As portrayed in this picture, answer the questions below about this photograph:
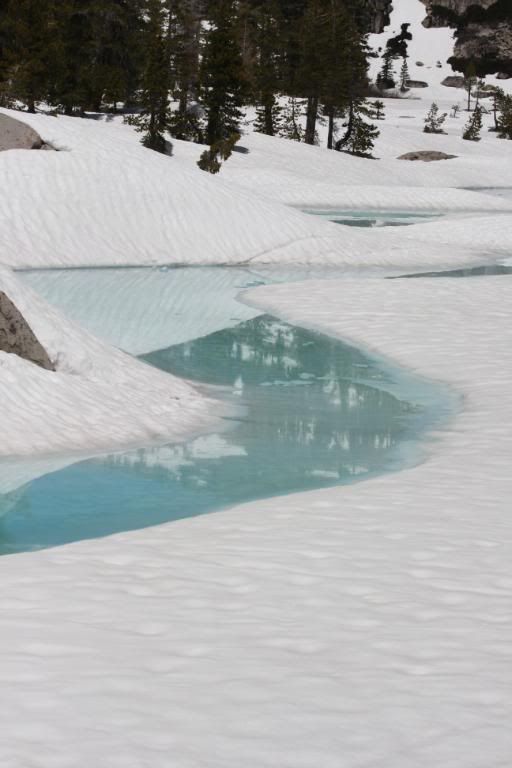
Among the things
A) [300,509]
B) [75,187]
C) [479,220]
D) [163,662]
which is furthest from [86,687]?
[479,220]

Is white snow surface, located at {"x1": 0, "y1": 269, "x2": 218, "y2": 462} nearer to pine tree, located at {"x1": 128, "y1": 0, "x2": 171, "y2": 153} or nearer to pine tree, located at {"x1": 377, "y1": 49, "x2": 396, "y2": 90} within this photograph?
pine tree, located at {"x1": 128, "y1": 0, "x2": 171, "y2": 153}

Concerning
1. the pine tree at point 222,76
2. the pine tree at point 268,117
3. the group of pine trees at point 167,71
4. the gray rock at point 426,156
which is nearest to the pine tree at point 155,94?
the group of pine trees at point 167,71

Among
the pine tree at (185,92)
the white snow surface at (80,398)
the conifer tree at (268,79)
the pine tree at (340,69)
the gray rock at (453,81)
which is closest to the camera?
the white snow surface at (80,398)

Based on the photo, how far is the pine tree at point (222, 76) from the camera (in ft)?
175

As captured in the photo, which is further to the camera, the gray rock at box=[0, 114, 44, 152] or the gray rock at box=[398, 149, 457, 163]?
the gray rock at box=[398, 149, 457, 163]

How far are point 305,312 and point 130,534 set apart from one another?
37.4 feet

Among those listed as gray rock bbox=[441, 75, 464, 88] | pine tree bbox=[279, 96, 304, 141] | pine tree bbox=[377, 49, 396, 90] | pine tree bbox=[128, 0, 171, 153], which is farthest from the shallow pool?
gray rock bbox=[441, 75, 464, 88]

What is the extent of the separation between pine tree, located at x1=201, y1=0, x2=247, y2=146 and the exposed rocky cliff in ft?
261

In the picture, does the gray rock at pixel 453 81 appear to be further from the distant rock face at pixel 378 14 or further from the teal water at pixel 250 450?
the teal water at pixel 250 450

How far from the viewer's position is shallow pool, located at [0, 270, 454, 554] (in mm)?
8023

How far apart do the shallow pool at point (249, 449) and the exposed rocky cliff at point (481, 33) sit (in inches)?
4753

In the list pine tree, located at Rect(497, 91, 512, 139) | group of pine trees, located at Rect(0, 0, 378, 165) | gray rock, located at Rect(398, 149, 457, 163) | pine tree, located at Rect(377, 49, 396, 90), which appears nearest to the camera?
group of pine trees, located at Rect(0, 0, 378, 165)

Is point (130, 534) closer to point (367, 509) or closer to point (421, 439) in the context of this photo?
point (367, 509)

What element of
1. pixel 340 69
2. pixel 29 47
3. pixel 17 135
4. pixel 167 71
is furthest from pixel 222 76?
pixel 17 135
